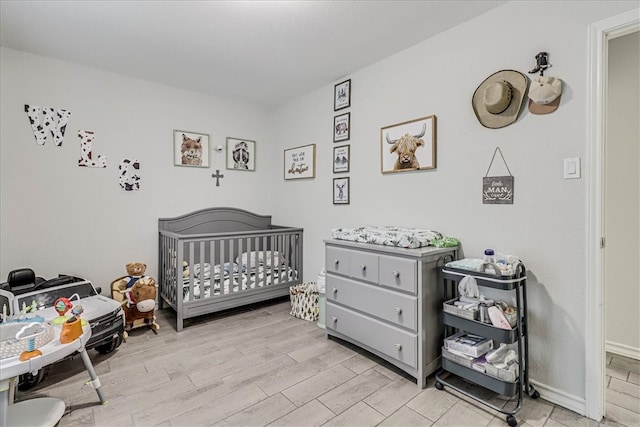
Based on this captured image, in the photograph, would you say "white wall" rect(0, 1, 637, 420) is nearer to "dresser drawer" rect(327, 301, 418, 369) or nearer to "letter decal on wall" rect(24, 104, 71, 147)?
"letter decal on wall" rect(24, 104, 71, 147)

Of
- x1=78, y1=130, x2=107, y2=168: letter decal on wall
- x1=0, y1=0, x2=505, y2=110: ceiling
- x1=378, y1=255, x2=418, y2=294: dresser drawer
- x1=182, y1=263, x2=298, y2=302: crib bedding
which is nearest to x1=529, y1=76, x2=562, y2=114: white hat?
x1=0, y1=0, x2=505, y2=110: ceiling

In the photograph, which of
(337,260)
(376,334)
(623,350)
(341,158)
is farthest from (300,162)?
(623,350)

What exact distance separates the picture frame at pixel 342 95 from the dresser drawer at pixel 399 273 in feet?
5.59

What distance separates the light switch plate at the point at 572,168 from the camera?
1694 mm

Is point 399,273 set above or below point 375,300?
above

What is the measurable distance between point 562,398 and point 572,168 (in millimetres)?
1282

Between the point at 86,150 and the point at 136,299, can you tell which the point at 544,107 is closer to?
the point at 136,299

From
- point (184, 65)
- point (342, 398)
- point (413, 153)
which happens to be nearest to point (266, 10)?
point (184, 65)

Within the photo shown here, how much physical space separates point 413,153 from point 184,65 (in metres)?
2.20

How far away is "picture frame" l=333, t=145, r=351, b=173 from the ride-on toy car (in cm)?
224

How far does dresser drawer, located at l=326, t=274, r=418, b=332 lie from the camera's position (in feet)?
6.45

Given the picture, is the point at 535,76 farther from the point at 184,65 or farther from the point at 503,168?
the point at 184,65

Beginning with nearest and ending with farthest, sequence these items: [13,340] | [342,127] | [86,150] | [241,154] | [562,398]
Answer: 1. [13,340]
2. [562,398]
3. [86,150]
4. [342,127]
5. [241,154]

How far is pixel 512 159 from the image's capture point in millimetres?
1949
